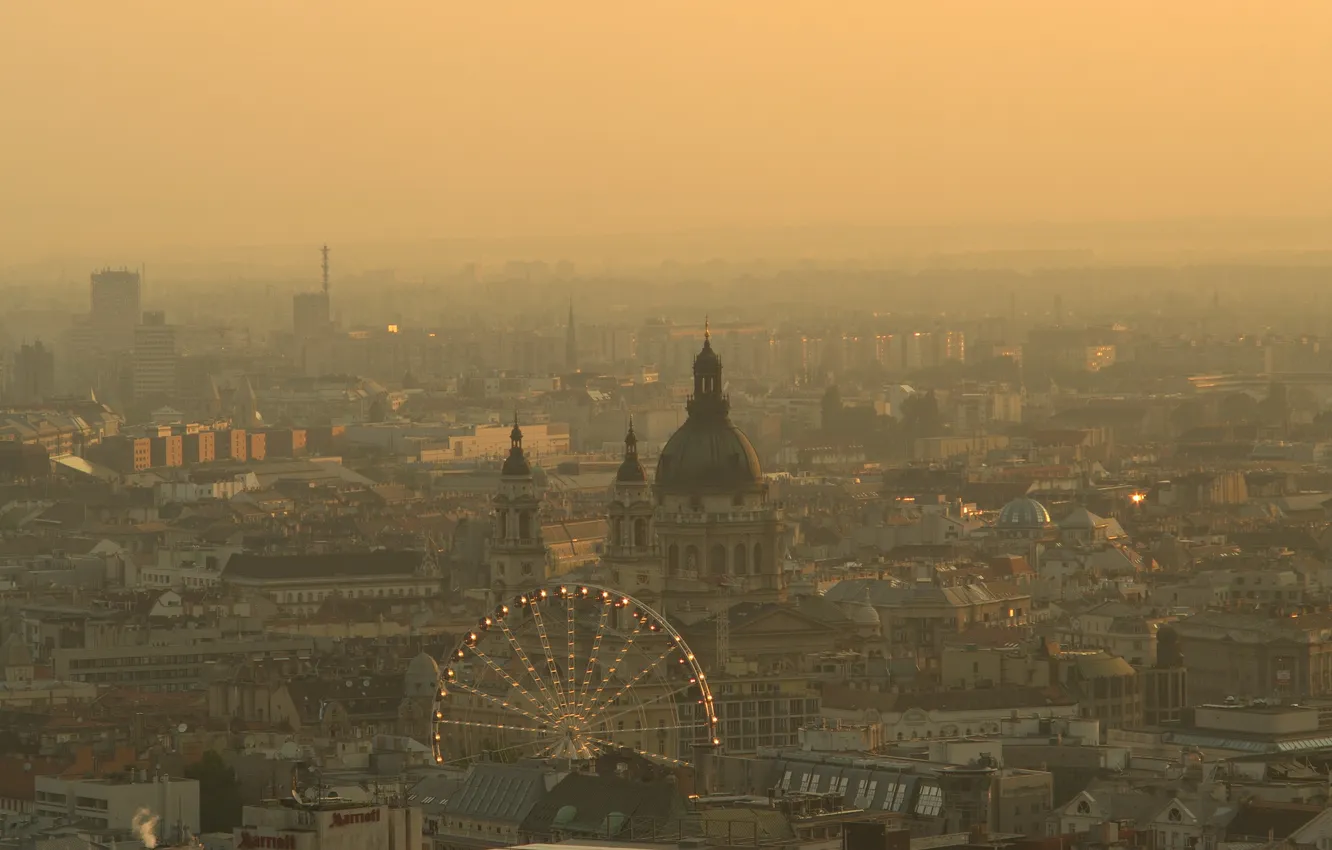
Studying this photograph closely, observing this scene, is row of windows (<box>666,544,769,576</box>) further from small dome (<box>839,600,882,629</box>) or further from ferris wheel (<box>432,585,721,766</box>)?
ferris wheel (<box>432,585,721,766</box>)

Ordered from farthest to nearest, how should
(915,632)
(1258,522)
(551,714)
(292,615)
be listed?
1. (1258,522)
2. (292,615)
3. (915,632)
4. (551,714)

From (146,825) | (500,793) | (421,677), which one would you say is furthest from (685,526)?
(146,825)

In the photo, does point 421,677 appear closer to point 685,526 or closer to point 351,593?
point 685,526

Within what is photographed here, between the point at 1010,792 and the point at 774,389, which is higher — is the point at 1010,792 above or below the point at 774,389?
below

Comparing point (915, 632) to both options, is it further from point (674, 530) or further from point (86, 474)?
point (86, 474)

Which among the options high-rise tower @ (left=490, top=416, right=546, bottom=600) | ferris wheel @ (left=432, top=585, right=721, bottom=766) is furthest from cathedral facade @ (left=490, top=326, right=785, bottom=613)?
ferris wheel @ (left=432, top=585, right=721, bottom=766)

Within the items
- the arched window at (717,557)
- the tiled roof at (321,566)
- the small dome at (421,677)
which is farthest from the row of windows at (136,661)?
the tiled roof at (321,566)

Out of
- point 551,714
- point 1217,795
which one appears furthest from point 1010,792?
point 551,714
